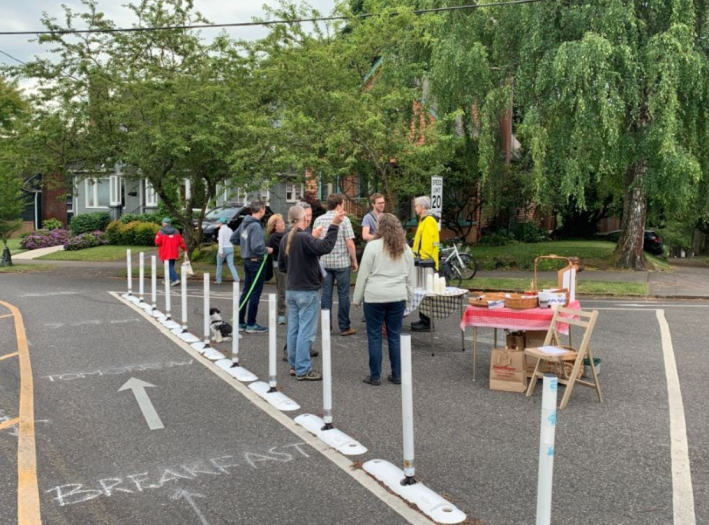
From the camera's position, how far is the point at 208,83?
18.3 meters

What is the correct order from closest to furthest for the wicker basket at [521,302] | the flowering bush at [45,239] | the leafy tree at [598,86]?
the wicker basket at [521,302]
the leafy tree at [598,86]
the flowering bush at [45,239]

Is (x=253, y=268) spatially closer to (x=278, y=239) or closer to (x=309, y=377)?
(x=278, y=239)

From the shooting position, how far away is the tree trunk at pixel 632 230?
1850 cm

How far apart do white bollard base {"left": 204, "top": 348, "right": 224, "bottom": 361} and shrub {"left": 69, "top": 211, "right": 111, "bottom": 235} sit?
28.1 meters

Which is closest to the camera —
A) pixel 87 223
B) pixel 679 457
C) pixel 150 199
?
pixel 679 457

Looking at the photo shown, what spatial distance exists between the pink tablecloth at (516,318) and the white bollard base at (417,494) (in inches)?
109

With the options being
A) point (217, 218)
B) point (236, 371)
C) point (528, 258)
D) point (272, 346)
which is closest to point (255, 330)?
point (236, 371)

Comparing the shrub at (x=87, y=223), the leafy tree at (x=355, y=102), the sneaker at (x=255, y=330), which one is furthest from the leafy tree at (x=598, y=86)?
the shrub at (x=87, y=223)

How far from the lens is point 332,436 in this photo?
5.38 metres

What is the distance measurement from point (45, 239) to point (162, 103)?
58.2ft

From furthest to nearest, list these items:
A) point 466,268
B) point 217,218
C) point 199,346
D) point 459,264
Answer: point 217,218 → point 466,268 → point 459,264 → point 199,346

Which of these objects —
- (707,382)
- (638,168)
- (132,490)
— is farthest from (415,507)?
(638,168)

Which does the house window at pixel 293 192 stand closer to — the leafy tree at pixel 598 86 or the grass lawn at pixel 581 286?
the leafy tree at pixel 598 86

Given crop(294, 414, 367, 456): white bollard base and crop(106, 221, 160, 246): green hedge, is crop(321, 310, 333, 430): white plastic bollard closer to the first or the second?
crop(294, 414, 367, 456): white bollard base
